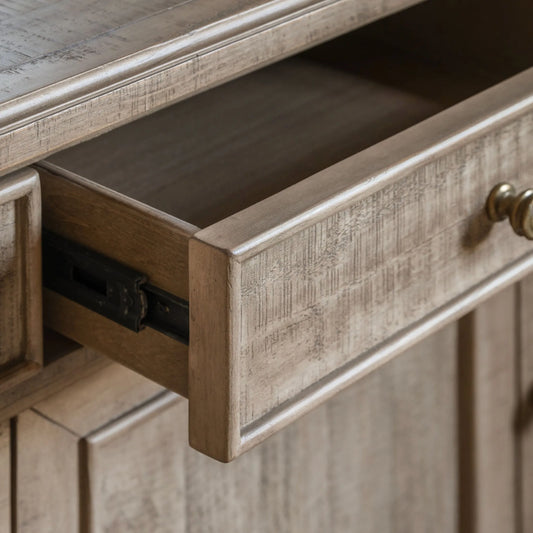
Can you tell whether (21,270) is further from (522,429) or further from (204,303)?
(522,429)

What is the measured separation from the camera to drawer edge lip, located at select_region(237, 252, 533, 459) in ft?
1.59

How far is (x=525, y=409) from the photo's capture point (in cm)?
97

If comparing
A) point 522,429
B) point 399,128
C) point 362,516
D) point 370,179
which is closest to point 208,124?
point 399,128

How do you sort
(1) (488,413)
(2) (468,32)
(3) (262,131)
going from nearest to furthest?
(3) (262,131), (2) (468,32), (1) (488,413)

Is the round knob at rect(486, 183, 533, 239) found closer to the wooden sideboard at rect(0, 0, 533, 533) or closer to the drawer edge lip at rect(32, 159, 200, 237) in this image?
the wooden sideboard at rect(0, 0, 533, 533)

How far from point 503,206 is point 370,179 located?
107 millimetres

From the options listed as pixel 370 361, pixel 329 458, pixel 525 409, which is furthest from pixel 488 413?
pixel 370 361

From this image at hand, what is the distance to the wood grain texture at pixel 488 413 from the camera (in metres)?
0.90

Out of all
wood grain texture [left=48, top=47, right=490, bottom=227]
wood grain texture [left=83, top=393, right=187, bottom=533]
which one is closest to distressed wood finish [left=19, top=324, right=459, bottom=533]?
wood grain texture [left=83, top=393, right=187, bottom=533]

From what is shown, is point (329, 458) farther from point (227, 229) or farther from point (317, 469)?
point (227, 229)

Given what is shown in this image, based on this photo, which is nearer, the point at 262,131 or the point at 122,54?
the point at 122,54

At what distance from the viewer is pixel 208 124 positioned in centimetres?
67

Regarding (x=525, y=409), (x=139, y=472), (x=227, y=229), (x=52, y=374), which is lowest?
(x=525, y=409)

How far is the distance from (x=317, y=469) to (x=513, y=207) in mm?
307
